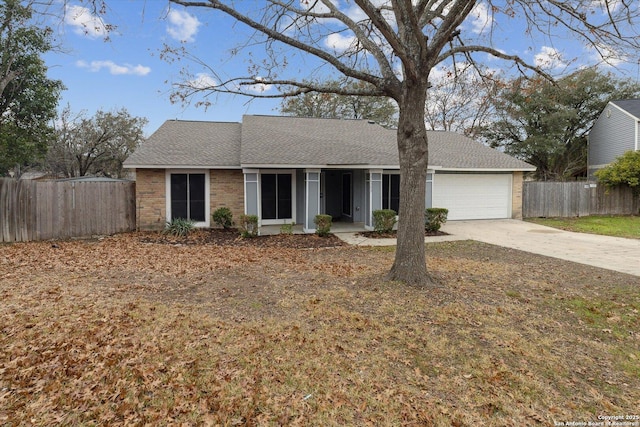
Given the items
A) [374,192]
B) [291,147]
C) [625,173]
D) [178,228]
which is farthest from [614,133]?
[178,228]

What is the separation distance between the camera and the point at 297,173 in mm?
13469

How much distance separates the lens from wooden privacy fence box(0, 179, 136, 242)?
9.90 m

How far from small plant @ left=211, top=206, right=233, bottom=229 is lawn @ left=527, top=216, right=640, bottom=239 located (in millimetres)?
12973

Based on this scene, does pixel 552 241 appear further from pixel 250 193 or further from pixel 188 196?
pixel 188 196

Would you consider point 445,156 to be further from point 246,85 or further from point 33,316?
point 33,316

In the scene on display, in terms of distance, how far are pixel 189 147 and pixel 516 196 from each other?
14.7 metres

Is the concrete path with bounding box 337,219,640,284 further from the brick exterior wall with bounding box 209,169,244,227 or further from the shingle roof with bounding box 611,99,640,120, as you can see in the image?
the shingle roof with bounding box 611,99,640,120

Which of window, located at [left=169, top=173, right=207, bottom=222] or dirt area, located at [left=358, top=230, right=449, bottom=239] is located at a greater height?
window, located at [left=169, top=173, right=207, bottom=222]

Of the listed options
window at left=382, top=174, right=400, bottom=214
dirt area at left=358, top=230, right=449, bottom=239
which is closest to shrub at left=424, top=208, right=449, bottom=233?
dirt area at left=358, top=230, right=449, bottom=239

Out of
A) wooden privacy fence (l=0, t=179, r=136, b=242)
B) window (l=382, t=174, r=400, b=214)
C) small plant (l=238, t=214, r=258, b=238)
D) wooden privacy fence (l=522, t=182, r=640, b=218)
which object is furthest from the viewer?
wooden privacy fence (l=522, t=182, r=640, b=218)

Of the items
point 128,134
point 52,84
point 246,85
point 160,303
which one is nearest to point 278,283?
point 160,303

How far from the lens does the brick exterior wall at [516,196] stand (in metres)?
15.7

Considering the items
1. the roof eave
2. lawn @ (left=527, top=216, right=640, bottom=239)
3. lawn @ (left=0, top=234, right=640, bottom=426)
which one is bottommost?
lawn @ (left=0, top=234, right=640, bottom=426)

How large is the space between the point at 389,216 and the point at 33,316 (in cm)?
957
